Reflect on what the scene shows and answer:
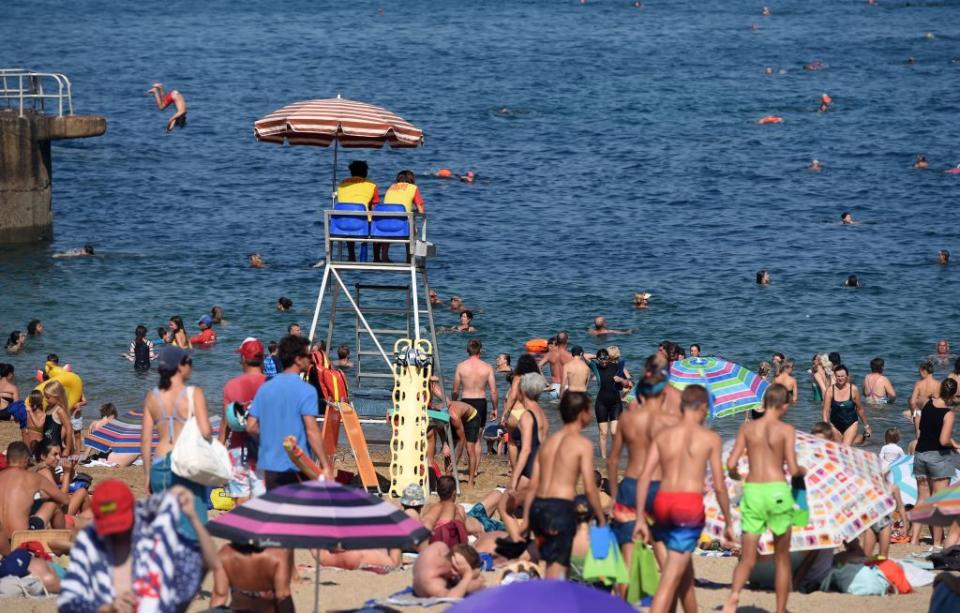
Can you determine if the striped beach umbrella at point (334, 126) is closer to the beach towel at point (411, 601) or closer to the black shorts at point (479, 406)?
the black shorts at point (479, 406)

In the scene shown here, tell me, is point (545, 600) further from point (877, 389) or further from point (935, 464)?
point (877, 389)

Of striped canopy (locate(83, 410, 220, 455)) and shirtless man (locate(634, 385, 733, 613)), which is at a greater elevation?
shirtless man (locate(634, 385, 733, 613))

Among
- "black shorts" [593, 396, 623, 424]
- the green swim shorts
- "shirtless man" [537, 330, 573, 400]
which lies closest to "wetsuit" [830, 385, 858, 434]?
"black shorts" [593, 396, 623, 424]

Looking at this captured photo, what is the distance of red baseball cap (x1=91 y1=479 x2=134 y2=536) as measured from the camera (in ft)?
20.1

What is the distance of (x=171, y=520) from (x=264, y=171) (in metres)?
34.4

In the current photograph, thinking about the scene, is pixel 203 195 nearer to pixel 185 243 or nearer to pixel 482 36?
pixel 185 243

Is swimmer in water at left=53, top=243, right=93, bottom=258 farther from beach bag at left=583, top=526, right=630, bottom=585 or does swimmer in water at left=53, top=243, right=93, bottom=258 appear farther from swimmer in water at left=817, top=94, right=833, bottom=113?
swimmer in water at left=817, top=94, right=833, bottom=113

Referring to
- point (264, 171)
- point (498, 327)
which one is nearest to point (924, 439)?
point (498, 327)

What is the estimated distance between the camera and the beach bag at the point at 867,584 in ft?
33.5

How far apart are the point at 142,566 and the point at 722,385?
8934mm

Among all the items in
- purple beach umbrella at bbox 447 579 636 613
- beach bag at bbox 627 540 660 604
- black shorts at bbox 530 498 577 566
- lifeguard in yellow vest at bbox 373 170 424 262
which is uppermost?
lifeguard in yellow vest at bbox 373 170 424 262

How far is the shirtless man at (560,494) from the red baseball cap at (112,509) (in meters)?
2.82

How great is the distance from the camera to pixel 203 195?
36.6m

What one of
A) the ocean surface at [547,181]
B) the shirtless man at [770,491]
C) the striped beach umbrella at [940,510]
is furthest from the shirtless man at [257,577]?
the ocean surface at [547,181]
